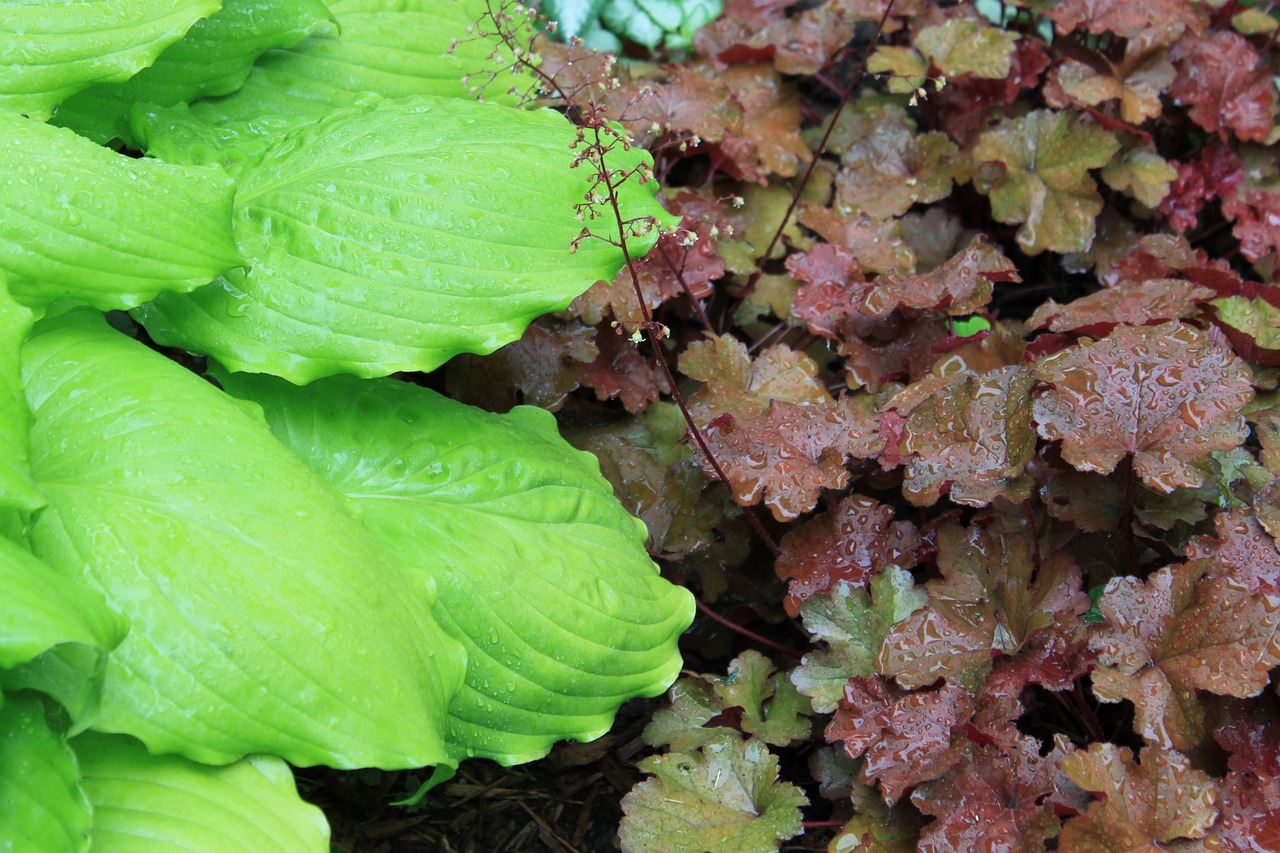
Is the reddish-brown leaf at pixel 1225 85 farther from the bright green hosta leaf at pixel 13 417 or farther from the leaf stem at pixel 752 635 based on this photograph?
the bright green hosta leaf at pixel 13 417

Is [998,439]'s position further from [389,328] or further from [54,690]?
[54,690]

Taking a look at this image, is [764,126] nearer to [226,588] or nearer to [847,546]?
[847,546]

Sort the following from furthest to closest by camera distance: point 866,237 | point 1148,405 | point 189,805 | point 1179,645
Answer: point 866,237 < point 1148,405 < point 1179,645 < point 189,805

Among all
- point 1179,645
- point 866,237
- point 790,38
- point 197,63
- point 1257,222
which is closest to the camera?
point 1179,645

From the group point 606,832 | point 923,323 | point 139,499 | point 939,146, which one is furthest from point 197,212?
point 939,146

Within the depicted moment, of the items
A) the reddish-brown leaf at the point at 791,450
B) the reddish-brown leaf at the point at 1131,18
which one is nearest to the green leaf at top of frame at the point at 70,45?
the reddish-brown leaf at the point at 791,450

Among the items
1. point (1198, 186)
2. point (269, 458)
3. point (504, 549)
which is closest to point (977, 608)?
point (504, 549)
